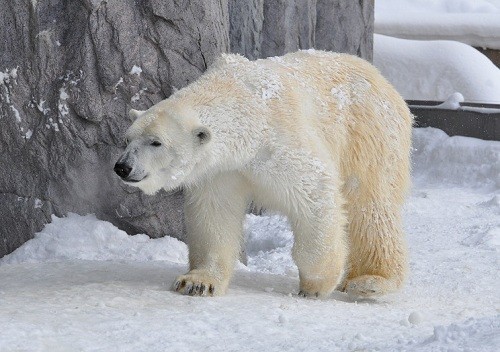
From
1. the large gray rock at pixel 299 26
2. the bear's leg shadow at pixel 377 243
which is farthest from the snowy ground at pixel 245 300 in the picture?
the large gray rock at pixel 299 26

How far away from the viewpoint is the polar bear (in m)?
3.80

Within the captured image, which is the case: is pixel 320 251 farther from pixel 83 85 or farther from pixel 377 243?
pixel 83 85

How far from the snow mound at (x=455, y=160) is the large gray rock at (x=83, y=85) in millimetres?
3424

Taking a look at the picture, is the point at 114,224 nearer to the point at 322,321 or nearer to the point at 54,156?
the point at 54,156

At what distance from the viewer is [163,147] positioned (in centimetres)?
374

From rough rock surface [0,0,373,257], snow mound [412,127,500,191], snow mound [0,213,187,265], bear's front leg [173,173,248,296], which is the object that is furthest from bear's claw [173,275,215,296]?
snow mound [412,127,500,191]

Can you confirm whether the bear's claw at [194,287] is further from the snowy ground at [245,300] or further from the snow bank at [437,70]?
the snow bank at [437,70]

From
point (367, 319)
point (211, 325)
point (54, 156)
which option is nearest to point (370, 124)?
point (367, 319)

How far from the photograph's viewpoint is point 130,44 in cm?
516

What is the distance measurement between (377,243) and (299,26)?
11.2ft

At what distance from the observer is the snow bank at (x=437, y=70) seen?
406 inches

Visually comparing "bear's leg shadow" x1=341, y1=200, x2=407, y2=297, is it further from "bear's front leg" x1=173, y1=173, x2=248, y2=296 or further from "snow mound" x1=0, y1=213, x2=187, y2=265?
"snow mound" x1=0, y1=213, x2=187, y2=265

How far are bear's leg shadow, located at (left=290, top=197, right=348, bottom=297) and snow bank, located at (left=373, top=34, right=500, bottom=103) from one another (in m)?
6.41

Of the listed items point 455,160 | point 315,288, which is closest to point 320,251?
point 315,288
